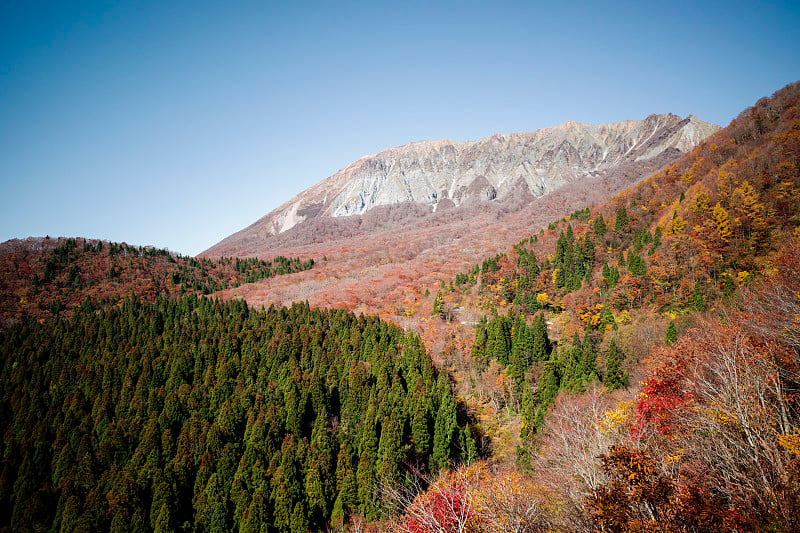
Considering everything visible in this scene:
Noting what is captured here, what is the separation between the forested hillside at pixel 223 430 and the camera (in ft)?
91.2

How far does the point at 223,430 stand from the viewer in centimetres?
3562

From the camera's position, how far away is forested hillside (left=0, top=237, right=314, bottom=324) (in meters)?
101

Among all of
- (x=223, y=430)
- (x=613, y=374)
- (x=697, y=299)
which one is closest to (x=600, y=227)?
(x=697, y=299)

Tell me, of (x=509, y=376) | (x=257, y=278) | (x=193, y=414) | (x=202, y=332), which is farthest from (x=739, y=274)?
(x=257, y=278)

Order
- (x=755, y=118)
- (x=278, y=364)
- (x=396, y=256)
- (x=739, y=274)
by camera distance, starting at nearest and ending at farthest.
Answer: (x=739, y=274) < (x=278, y=364) < (x=755, y=118) < (x=396, y=256)

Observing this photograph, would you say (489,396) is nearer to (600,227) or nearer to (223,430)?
(223,430)

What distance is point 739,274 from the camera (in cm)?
3731

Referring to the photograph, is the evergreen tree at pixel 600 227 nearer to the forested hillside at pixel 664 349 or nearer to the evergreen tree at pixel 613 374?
the forested hillside at pixel 664 349

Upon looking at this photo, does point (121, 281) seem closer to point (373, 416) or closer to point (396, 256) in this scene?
point (396, 256)

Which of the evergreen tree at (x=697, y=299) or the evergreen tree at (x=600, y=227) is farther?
the evergreen tree at (x=600, y=227)

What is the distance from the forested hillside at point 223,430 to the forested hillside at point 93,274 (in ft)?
167

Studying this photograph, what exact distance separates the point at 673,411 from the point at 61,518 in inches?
1678

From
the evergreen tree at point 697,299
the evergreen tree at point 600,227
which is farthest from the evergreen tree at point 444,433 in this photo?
the evergreen tree at point 600,227

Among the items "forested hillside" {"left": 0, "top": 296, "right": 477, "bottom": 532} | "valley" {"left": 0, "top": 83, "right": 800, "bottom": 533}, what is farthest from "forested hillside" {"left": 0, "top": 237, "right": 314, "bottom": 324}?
"forested hillside" {"left": 0, "top": 296, "right": 477, "bottom": 532}
